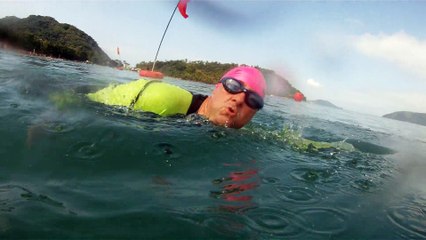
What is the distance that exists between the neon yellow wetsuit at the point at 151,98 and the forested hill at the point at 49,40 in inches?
99.5

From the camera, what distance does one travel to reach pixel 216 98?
5113 mm

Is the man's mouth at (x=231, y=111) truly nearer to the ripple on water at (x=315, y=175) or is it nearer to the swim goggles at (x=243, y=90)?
the swim goggles at (x=243, y=90)

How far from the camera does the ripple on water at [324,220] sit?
259 cm

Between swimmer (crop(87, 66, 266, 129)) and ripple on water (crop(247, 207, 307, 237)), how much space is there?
2457 mm

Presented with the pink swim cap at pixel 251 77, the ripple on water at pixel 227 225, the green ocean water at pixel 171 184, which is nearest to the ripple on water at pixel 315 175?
the green ocean water at pixel 171 184

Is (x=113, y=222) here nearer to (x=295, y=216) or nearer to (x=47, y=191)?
(x=47, y=191)

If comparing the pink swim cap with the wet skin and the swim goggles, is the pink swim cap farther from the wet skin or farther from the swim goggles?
the wet skin

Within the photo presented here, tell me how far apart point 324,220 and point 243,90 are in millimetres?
2635

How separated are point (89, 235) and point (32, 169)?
1.39m

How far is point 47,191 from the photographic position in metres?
2.63

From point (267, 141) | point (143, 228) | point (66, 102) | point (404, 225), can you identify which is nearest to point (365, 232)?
point (404, 225)

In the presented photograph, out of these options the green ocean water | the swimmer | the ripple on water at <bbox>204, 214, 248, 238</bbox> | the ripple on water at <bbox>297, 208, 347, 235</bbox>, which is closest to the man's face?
the swimmer

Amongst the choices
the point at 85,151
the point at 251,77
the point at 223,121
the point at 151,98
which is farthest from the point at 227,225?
the point at 251,77

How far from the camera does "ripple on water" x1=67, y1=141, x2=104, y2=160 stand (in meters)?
3.46
